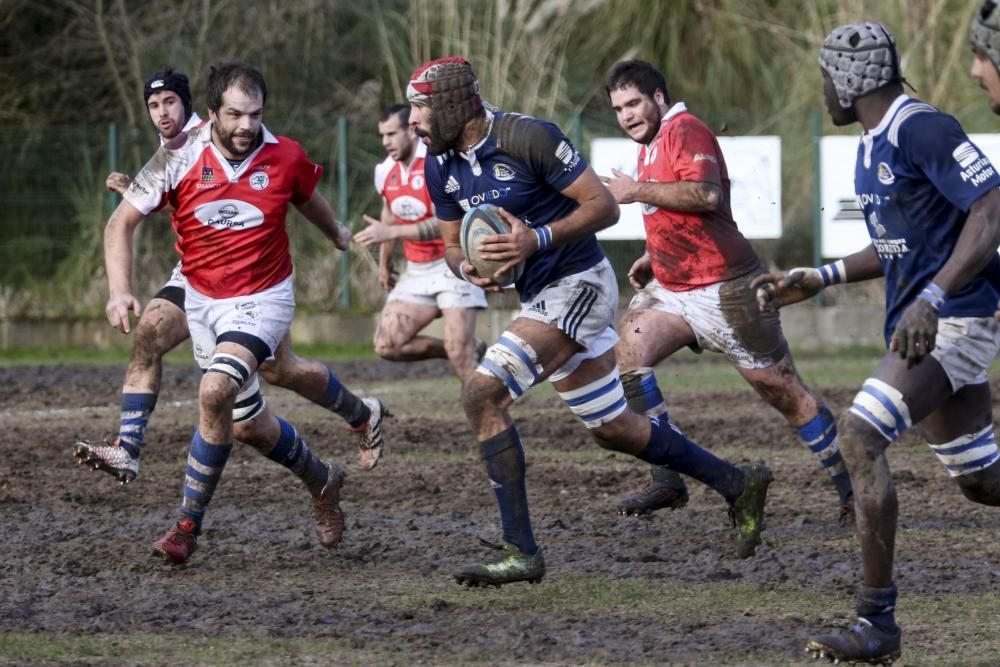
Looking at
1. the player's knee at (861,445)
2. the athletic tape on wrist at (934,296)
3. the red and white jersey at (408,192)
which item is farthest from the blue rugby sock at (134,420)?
the red and white jersey at (408,192)

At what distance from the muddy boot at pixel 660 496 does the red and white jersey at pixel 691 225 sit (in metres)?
0.94

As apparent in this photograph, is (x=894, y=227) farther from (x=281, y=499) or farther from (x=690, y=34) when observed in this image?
(x=690, y=34)

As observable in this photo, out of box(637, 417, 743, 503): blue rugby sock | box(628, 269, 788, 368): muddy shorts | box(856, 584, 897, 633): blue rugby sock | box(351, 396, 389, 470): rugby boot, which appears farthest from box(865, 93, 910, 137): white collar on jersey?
box(351, 396, 389, 470): rugby boot

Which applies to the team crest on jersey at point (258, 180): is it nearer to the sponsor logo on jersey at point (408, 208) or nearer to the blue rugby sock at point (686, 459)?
the blue rugby sock at point (686, 459)

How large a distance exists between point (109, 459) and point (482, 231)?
230cm

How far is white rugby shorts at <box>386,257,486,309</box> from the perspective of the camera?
41.1 feet

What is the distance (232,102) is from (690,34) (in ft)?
59.8

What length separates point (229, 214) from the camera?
776cm

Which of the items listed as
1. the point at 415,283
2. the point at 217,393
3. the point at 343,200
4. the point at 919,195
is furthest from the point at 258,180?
the point at 343,200

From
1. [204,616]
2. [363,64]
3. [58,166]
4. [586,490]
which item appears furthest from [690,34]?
[204,616]

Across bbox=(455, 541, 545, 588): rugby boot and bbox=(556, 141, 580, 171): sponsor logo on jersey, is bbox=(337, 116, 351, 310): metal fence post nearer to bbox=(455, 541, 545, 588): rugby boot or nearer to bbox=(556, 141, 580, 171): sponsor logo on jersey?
bbox=(556, 141, 580, 171): sponsor logo on jersey

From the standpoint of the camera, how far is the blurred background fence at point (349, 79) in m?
19.7

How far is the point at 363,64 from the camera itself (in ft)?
79.7

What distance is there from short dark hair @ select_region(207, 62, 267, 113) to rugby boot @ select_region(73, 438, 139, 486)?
1657mm
